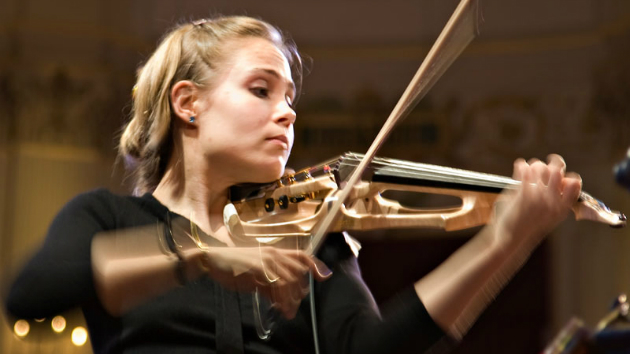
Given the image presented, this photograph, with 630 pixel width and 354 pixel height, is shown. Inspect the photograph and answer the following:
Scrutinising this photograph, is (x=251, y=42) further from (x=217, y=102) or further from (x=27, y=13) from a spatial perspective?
(x=27, y=13)

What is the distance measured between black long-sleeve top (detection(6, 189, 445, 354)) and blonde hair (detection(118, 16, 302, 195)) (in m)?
0.11

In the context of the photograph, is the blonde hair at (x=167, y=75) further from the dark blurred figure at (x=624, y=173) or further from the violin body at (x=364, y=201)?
the dark blurred figure at (x=624, y=173)

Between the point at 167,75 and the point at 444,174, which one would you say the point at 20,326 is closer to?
the point at 167,75

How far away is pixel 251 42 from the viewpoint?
3.46ft

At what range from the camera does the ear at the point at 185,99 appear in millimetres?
1052

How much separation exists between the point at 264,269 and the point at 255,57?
1.14 feet

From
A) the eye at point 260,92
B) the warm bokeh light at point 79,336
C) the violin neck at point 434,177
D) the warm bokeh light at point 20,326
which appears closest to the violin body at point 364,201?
the violin neck at point 434,177

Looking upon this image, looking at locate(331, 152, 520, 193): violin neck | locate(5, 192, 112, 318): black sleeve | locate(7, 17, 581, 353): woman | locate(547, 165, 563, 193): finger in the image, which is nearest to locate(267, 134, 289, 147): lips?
locate(7, 17, 581, 353): woman

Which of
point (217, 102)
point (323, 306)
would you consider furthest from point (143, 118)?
point (323, 306)

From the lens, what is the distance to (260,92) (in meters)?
1.02

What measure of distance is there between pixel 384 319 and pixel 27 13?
3.30 m

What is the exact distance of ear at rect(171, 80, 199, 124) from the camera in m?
1.05

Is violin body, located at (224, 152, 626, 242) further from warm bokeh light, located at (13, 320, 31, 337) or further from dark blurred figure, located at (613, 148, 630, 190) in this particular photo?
warm bokeh light, located at (13, 320, 31, 337)

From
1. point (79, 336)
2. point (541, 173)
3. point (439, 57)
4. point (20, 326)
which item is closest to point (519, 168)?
point (541, 173)
